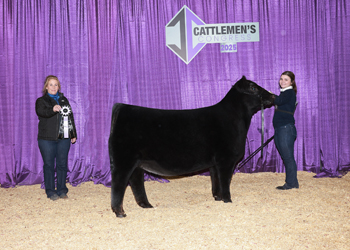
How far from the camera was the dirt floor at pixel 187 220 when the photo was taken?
8.47 feet

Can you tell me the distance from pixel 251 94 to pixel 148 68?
2.12m

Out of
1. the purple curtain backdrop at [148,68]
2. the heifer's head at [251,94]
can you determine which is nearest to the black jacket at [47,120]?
the purple curtain backdrop at [148,68]

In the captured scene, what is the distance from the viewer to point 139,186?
355 centimetres

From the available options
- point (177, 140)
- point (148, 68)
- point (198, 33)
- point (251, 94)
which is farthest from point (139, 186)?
point (198, 33)

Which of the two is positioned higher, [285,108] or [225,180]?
[285,108]

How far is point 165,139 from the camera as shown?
128 inches

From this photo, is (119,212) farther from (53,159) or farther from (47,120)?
(47,120)

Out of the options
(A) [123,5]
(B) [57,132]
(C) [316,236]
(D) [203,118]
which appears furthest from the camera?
(A) [123,5]

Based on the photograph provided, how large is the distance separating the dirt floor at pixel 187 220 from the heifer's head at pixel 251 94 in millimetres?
1172

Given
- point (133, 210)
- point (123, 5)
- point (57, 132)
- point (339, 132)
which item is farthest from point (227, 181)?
point (123, 5)

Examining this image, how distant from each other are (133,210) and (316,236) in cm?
188

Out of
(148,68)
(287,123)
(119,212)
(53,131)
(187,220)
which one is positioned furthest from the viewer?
(148,68)

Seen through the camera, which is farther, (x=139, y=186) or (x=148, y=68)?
(x=148, y=68)

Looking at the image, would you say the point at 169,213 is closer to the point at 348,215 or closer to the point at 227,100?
the point at 227,100
